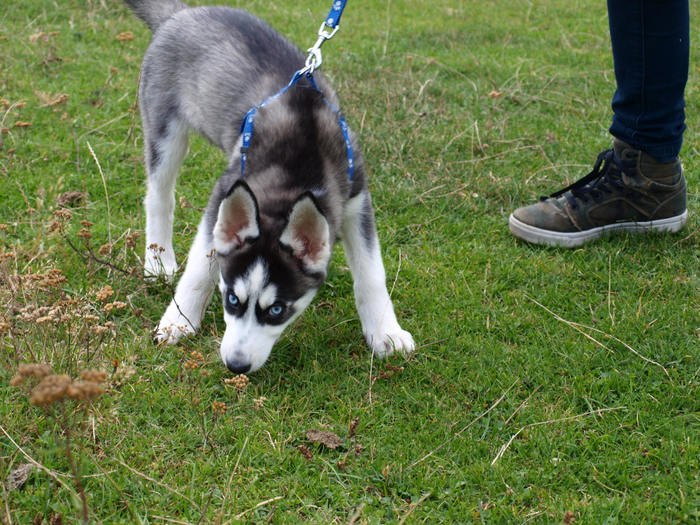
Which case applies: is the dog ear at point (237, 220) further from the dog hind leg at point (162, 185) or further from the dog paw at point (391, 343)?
the dog hind leg at point (162, 185)

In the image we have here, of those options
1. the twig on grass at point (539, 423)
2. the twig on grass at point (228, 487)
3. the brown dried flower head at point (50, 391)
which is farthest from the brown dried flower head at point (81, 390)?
the twig on grass at point (539, 423)

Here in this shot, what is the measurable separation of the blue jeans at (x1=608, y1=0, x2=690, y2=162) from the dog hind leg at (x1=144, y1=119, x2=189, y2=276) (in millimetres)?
2499

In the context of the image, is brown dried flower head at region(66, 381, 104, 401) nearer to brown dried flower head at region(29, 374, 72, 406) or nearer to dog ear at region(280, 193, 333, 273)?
brown dried flower head at region(29, 374, 72, 406)

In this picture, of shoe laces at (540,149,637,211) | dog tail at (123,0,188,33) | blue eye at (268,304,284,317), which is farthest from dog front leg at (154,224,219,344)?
shoe laces at (540,149,637,211)

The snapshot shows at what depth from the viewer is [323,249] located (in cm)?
273

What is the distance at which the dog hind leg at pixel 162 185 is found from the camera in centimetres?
376

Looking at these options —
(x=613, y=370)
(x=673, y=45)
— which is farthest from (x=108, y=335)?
(x=673, y=45)

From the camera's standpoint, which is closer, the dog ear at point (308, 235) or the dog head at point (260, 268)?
the dog ear at point (308, 235)

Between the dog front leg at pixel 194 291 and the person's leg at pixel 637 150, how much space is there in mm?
1920

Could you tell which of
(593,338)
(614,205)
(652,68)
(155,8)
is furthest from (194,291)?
(652,68)

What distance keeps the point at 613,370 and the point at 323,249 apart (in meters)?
1.42

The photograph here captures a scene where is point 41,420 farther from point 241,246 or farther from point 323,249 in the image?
point 323,249

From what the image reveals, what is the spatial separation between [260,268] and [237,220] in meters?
0.23

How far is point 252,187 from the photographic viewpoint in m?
2.94
